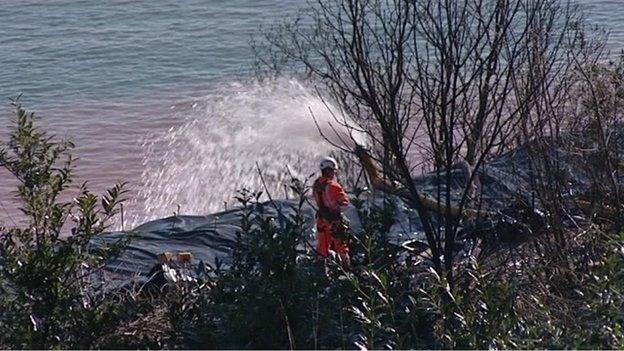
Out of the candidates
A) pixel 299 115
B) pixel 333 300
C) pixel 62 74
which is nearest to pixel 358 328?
pixel 333 300

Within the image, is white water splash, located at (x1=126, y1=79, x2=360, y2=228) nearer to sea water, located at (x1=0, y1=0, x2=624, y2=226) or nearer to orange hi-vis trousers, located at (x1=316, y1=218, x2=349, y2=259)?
sea water, located at (x1=0, y1=0, x2=624, y2=226)

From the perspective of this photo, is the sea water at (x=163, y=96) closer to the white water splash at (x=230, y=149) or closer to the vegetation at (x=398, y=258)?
the white water splash at (x=230, y=149)

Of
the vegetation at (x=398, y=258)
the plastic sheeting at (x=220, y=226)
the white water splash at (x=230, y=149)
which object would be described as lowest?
the vegetation at (x=398, y=258)

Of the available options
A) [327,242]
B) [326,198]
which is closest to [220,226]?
[326,198]

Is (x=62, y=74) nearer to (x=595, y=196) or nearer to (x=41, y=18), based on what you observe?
(x=41, y=18)

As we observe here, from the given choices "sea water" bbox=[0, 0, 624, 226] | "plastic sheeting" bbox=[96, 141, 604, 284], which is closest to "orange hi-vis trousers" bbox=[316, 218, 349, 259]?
"plastic sheeting" bbox=[96, 141, 604, 284]

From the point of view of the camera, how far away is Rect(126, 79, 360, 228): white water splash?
56.5 feet

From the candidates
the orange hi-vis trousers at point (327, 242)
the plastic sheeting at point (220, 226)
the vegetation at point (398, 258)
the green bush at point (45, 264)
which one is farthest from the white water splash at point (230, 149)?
the green bush at point (45, 264)

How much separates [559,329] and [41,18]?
26.5 metres

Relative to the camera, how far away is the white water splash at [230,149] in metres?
17.2

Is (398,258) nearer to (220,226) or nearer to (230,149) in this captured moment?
(220,226)

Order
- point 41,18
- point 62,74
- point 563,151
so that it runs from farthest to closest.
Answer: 1. point 41,18
2. point 62,74
3. point 563,151

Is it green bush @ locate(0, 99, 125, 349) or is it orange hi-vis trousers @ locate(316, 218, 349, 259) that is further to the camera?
orange hi-vis trousers @ locate(316, 218, 349, 259)

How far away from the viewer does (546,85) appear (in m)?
8.81
